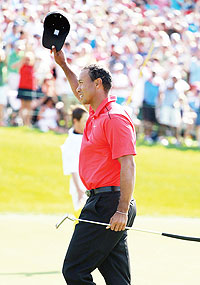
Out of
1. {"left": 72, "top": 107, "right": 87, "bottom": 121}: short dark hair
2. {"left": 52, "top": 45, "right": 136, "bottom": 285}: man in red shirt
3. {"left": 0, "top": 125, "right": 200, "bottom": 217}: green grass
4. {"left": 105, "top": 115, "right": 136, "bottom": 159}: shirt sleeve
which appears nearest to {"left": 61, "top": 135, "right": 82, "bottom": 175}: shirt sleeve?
{"left": 72, "top": 107, "right": 87, "bottom": 121}: short dark hair

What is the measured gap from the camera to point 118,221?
4391mm

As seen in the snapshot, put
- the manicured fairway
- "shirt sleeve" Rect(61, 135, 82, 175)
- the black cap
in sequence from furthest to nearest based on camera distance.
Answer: "shirt sleeve" Rect(61, 135, 82, 175), the manicured fairway, the black cap

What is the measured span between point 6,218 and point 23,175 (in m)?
3.68

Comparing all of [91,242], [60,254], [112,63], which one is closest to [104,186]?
[91,242]

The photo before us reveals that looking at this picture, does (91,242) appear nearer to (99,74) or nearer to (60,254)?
(99,74)

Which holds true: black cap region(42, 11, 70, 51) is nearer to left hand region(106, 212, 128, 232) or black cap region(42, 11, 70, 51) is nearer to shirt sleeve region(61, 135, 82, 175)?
left hand region(106, 212, 128, 232)

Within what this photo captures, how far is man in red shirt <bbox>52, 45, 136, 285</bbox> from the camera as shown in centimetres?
Answer: 439

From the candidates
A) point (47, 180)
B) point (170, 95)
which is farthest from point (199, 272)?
point (170, 95)

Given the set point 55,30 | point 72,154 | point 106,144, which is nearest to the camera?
point 106,144

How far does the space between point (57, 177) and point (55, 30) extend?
9.26 metres

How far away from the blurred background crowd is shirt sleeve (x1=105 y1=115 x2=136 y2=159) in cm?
1069

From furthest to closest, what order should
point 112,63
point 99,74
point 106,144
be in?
point 112,63, point 99,74, point 106,144

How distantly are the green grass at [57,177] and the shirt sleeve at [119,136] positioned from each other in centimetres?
782

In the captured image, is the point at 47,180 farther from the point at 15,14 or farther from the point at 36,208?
the point at 15,14
